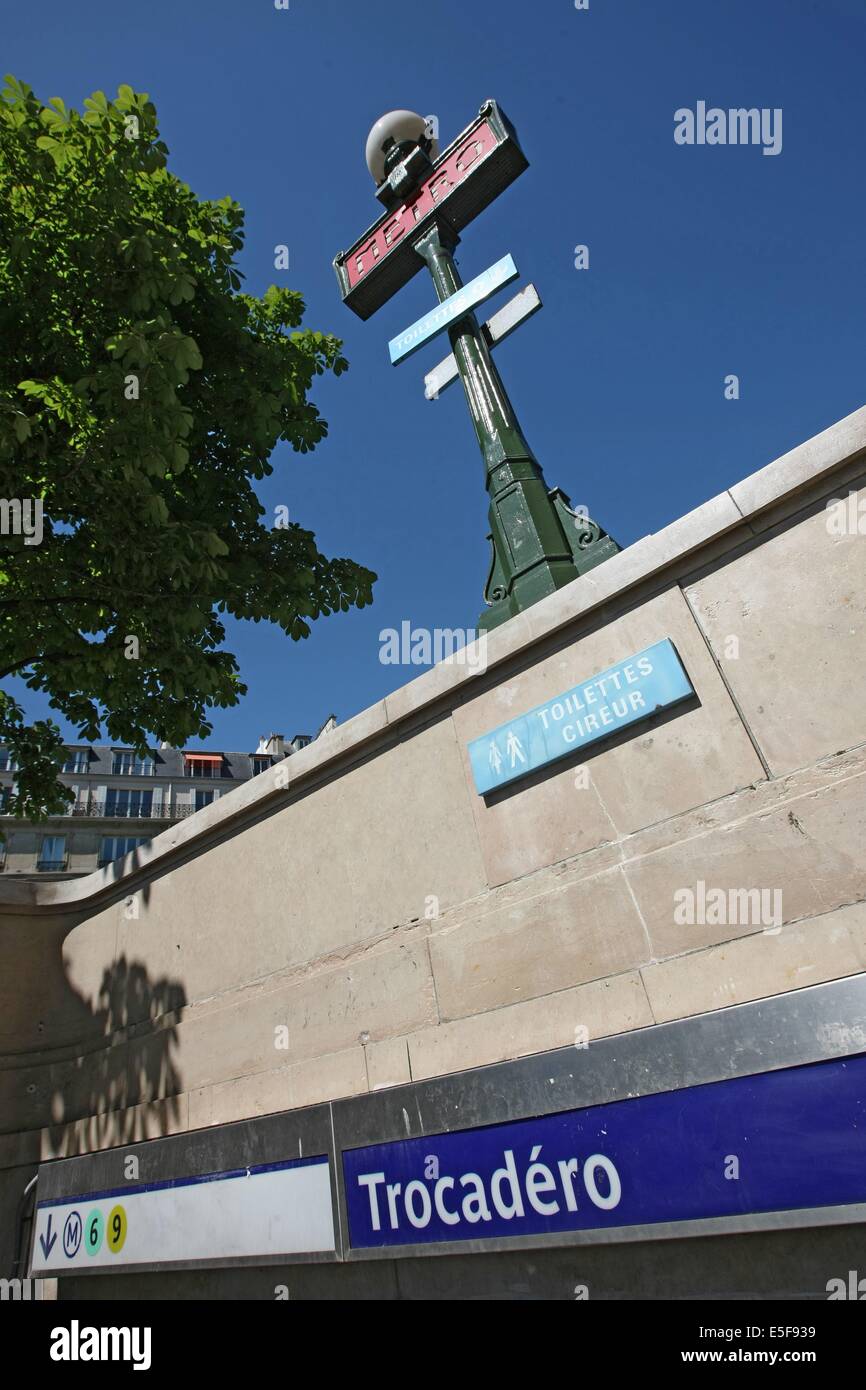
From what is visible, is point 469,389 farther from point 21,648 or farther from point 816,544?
point 816,544

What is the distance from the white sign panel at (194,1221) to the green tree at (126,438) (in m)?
3.97

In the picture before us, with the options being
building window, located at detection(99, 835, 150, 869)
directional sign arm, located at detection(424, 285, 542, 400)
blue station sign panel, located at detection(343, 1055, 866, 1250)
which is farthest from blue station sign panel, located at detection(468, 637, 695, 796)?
building window, located at detection(99, 835, 150, 869)

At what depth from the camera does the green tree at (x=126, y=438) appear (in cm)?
570

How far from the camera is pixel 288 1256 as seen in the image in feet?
12.5

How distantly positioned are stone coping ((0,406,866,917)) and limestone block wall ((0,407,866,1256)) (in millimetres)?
15

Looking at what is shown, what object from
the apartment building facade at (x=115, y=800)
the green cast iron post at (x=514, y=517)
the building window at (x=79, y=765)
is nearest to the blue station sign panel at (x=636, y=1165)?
the green cast iron post at (x=514, y=517)

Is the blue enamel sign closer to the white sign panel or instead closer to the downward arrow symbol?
the white sign panel

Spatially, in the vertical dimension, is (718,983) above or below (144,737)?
below

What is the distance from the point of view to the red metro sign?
34.2 feet

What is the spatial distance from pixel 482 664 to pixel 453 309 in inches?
284

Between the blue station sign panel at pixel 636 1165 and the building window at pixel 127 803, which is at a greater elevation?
the building window at pixel 127 803

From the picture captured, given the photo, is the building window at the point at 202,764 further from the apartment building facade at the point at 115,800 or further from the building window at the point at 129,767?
the building window at the point at 129,767

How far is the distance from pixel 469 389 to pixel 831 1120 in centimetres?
882
